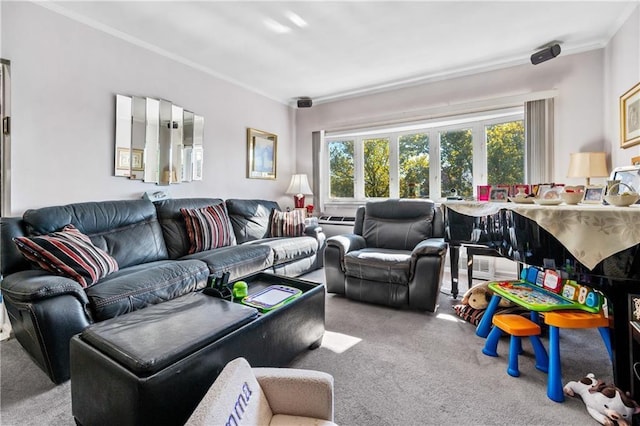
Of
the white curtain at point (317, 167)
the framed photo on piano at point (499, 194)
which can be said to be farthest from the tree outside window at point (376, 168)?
the framed photo on piano at point (499, 194)

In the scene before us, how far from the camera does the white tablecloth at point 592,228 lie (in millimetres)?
1120

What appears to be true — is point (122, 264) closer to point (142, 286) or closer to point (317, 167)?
point (142, 286)

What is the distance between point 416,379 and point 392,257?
1.13m

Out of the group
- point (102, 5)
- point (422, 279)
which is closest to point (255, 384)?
point (422, 279)

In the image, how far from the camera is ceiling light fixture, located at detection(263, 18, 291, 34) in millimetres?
2562

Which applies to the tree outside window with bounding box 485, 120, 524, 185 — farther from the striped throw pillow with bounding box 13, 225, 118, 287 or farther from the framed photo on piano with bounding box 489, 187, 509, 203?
the striped throw pillow with bounding box 13, 225, 118, 287

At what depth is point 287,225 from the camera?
3.68 metres

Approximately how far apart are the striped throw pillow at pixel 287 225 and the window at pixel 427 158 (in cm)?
115

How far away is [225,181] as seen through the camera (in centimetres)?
383

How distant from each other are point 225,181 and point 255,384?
3266 mm

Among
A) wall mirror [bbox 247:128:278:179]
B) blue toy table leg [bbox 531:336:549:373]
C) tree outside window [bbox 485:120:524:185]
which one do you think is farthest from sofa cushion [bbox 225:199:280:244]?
tree outside window [bbox 485:120:524:185]

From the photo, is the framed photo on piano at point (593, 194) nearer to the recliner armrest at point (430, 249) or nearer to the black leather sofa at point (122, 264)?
the recliner armrest at point (430, 249)

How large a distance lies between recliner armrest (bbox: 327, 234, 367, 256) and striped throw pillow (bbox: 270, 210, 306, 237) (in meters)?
0.84

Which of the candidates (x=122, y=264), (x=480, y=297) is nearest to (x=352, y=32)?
(x=480, y=297)
